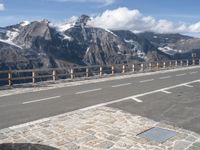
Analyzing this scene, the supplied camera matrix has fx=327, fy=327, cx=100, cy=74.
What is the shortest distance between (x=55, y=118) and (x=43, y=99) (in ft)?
14.8

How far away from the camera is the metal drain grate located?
874 centimetres

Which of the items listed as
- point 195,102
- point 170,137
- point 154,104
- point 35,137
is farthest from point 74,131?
point 195,102

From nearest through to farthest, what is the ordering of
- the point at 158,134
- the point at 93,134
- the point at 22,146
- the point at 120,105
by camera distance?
the point at 22,146 → the point at 93,134 → the point at 158,134 → the point at 120,105

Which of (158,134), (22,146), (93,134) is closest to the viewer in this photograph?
(22,146)

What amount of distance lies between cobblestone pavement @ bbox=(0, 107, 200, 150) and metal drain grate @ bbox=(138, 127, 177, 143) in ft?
0.57

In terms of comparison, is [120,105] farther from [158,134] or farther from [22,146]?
[22,146]

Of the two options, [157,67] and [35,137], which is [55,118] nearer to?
[35,137]

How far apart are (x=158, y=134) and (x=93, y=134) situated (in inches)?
71.6

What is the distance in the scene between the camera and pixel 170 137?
8.87 m

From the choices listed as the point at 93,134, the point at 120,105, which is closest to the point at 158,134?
the point at 93,134

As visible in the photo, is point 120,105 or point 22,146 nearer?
point 22,146

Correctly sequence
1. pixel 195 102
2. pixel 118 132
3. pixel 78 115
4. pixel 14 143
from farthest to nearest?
1. pixel 195 102
2. pixel 78 115
3. pixel 118 132
4. pixel 14 143

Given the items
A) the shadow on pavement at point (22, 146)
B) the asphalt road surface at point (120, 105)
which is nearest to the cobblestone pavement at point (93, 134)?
the shadow on pavement at point (22, 146)

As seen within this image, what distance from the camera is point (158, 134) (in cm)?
914
